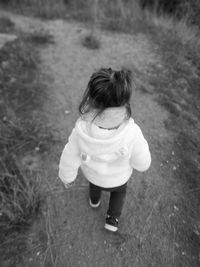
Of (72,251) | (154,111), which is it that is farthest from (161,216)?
(154,111)

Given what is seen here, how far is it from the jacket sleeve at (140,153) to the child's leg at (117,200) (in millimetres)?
265

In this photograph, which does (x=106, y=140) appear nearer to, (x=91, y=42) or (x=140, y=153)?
(x=140, y=153)

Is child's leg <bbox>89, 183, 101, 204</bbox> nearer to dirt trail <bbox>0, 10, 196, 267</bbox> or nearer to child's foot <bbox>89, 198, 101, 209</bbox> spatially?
child's foot <bbox>89, 198, 101, 209</bbox>

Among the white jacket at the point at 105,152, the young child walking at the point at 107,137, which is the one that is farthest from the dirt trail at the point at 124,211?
the white jacket at the point at 105,152

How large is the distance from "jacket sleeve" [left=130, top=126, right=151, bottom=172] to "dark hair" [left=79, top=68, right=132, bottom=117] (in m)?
0.30

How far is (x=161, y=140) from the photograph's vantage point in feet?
8.67

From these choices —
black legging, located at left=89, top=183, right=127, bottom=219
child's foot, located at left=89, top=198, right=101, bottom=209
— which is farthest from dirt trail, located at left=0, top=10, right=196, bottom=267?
black legging, located at left=89, top=183, right=127, bottom=219

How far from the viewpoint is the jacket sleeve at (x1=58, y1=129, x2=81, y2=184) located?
50.4 inches

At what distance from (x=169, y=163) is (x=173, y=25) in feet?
12.3

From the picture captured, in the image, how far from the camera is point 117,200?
166cm

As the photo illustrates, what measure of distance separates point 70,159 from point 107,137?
306 millimetres

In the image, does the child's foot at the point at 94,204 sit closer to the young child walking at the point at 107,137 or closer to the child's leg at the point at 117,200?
Result: the child's leg at the point at 117,200

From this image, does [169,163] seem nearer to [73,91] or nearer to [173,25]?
[73,91]

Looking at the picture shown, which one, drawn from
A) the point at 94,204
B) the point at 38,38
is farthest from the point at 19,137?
the point at 38,38
